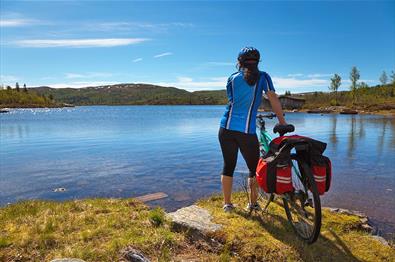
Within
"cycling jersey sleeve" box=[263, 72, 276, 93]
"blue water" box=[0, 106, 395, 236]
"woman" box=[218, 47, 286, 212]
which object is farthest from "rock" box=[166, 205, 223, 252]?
"blue water" box=[0, 106, 395, 236]

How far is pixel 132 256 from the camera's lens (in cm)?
467

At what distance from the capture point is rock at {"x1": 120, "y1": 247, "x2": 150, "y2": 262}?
4648mm

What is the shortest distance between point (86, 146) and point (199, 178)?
14.0 meters

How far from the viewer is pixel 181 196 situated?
37.9ft

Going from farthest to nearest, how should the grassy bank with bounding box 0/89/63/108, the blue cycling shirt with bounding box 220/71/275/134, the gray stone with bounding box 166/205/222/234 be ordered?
the grassy bank with bounding box 0/89/63/108, the blue cycling shirt with bounding box 220/71/275/134, the gray stone with bounding box 166/205/222/234

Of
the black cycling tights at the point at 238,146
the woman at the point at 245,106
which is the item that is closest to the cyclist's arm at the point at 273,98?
the woman at the point at 245,106

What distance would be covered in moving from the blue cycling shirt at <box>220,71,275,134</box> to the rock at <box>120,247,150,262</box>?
2628 millimetres

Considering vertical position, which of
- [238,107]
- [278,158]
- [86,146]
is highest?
[238,107]

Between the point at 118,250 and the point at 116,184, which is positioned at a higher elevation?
the point at 118,250

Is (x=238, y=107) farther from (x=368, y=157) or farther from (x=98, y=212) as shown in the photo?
(x=368, y=157)

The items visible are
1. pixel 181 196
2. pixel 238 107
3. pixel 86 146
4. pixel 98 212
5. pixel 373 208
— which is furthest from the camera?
pixel 86 146

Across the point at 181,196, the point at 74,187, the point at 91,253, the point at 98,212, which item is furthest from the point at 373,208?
the point at 74,187

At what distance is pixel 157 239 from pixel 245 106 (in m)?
2.65

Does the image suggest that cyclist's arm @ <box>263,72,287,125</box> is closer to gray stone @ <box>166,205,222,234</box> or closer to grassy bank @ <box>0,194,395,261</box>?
grassy bank @ <box>0,194,395,261</box>
